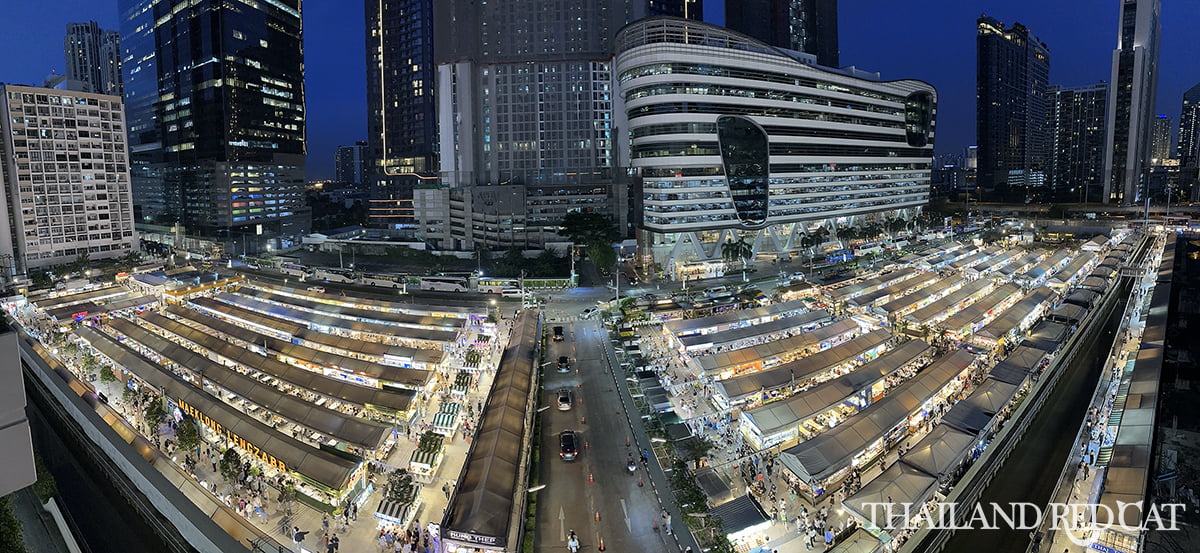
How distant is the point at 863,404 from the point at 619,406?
34.3ft

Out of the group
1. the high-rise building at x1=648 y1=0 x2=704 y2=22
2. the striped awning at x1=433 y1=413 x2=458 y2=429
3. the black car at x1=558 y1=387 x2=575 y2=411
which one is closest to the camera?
the striped awning at x1=433 y1=413 x2=458 y2=429

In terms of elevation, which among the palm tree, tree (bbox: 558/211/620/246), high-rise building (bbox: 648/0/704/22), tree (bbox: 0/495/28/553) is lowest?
tree (bbox: 0/495/28/553)

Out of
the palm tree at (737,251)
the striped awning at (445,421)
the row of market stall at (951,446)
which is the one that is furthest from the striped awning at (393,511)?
the palm tree at (737,251)

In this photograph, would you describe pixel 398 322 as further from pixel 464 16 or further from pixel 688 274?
pixel 464 16

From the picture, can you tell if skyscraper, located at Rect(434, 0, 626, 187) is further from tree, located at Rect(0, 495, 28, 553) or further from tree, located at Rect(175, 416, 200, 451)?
tree, located at Rect(0, 495, 28, 553)

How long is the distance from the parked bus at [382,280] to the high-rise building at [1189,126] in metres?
190

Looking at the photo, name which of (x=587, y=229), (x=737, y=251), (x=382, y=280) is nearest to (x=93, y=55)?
(x=382, y=280)

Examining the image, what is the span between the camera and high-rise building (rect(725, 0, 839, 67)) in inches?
4633

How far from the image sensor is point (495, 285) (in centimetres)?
5247

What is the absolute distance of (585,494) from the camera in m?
19.7

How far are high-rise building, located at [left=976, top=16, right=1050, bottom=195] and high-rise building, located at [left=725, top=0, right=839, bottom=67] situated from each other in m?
43.1

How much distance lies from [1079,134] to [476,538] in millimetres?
183144

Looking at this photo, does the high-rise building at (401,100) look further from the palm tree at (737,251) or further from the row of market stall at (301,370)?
the row of market stall at (301,370)

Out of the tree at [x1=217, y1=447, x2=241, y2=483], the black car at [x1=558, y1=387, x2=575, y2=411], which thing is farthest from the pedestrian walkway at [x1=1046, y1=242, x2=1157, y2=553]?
the tree at [x1=217, y1=447, x2=241, y2=483]
